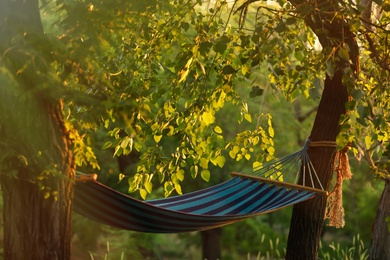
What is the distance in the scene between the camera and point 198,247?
1512 cm

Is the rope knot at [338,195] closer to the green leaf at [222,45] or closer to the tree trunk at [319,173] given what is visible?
the tree trunk at [319,173]

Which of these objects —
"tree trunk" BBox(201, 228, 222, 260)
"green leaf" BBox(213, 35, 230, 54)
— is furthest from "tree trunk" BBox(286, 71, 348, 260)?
"tree trunk" BBox(201, 228, 222, 260)

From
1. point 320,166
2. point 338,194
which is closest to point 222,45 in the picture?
point 320,166

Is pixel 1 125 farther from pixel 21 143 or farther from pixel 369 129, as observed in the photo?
pixel 369 129

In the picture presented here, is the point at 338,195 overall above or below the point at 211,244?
above

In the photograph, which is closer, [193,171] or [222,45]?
[222,45]

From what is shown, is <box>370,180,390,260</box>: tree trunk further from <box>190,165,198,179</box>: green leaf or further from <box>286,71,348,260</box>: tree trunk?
<box>190,165,198,179</box>: green leaf

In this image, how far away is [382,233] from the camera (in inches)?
274

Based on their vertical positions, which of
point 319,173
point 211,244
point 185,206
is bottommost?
point 211,244

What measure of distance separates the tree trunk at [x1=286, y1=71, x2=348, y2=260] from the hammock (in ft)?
0.29

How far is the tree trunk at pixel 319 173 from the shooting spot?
5207 millimetres

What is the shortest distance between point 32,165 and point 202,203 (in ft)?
6.77

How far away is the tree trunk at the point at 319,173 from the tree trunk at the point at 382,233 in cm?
185

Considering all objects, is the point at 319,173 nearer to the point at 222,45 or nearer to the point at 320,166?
the point at 320,166
